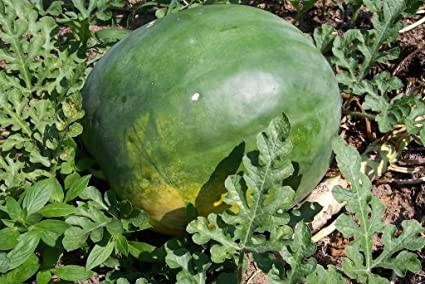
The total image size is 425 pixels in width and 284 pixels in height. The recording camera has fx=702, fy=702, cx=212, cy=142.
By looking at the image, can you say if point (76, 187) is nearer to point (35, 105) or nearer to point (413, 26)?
point (35, 105)

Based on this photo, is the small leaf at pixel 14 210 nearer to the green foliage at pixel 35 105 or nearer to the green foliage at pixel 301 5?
the green foliage at pixel 35 105

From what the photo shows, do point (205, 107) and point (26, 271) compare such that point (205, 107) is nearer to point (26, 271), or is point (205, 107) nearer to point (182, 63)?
point (182, 63)

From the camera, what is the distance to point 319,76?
240 cm

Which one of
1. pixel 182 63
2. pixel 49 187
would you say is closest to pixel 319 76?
pixel 182 63

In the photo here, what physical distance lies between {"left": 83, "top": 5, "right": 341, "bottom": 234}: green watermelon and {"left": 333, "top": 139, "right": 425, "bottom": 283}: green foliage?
112mm

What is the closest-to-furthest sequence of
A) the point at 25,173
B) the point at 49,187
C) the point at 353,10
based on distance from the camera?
the point at 49,187, the point at 25,173, the point at 353,10

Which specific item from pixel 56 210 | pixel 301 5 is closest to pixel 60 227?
pixel 56 210

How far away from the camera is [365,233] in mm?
2410

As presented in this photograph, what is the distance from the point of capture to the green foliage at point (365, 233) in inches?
92.6

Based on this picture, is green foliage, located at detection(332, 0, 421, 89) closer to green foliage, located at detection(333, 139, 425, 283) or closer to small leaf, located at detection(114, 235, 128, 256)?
green foliage, located at detection(333, 139, 425, 283)

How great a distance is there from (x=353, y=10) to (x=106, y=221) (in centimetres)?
186

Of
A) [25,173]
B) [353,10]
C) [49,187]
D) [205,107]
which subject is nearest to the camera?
[205,107]

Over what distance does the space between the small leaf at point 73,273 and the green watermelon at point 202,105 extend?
11.6 inches

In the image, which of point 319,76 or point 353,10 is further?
point 353,10
